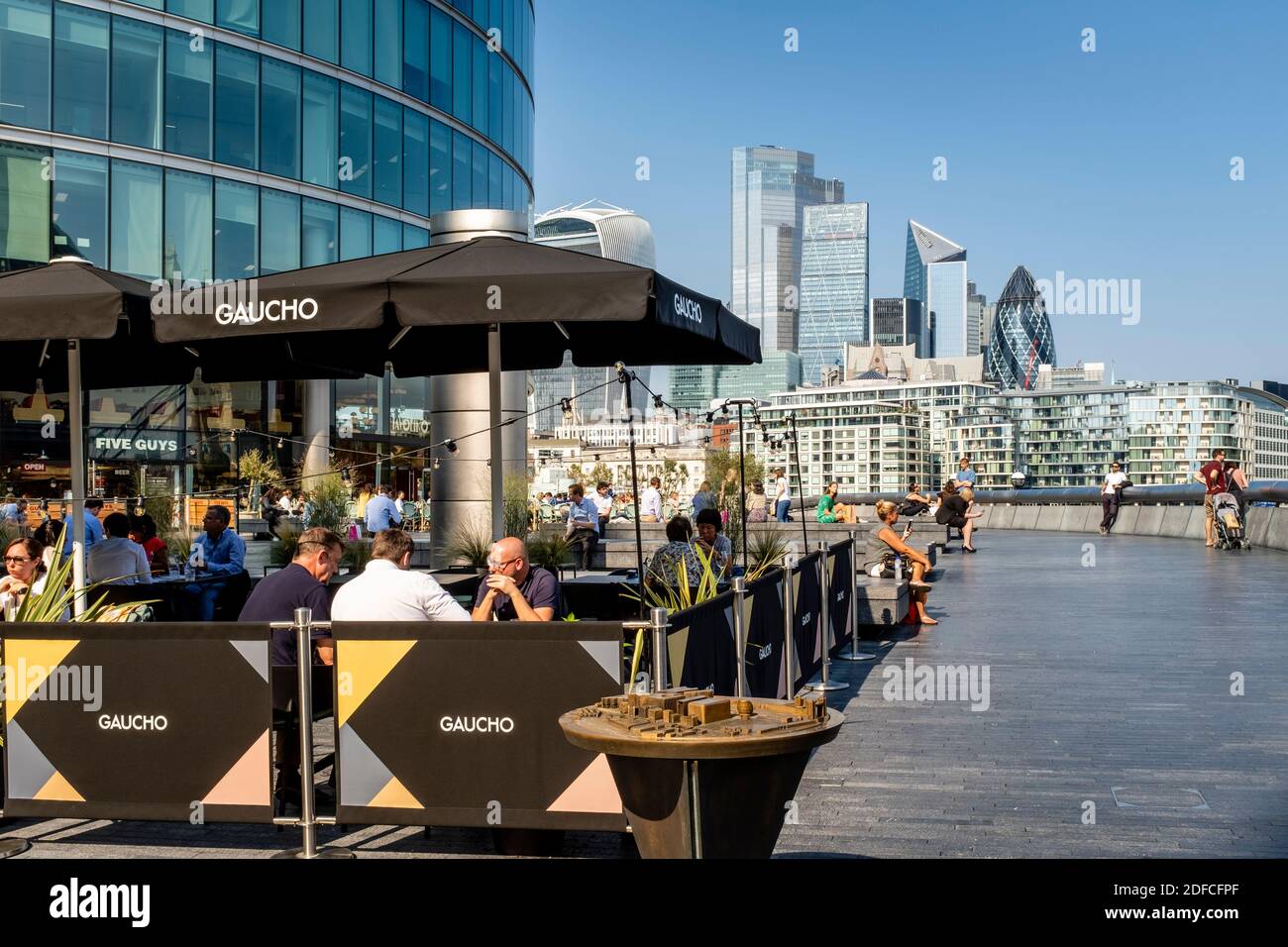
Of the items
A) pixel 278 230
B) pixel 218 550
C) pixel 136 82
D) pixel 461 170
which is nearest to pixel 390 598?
pixel 218 550

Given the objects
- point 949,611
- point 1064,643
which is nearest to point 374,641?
point 1064,643

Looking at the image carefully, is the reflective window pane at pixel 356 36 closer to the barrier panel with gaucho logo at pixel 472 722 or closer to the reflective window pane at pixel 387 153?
the reflective window pane at pixel 387 153

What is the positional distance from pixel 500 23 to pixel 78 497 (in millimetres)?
37980

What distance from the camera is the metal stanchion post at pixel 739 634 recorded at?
655 centimetres

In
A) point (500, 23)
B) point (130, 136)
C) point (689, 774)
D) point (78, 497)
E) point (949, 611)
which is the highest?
point (500, 23)

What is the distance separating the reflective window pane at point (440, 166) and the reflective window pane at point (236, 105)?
711cm

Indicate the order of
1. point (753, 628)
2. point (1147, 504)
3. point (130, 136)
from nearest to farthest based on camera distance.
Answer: point (753, 628) < point (130, 136) < point (1147, 504)

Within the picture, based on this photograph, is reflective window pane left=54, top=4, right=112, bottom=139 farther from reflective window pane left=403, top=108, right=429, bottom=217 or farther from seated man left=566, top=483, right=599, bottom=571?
seated man left=566, top=483, right=599, bottom=571

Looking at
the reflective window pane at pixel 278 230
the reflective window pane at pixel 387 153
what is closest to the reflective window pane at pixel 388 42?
the reflective window pane at pixel 387 153

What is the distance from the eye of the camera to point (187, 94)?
107 feet

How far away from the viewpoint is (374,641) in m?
5.39

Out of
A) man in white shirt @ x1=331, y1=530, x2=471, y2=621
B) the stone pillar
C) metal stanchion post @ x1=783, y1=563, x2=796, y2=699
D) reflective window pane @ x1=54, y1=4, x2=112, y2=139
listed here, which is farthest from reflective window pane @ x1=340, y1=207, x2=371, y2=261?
man in white shirt @ x1=331, y1=530, x2=471, y2=621

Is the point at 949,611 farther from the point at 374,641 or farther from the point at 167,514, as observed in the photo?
the point at 167,514

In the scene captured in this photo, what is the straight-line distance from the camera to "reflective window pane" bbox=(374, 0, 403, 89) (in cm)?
3738
